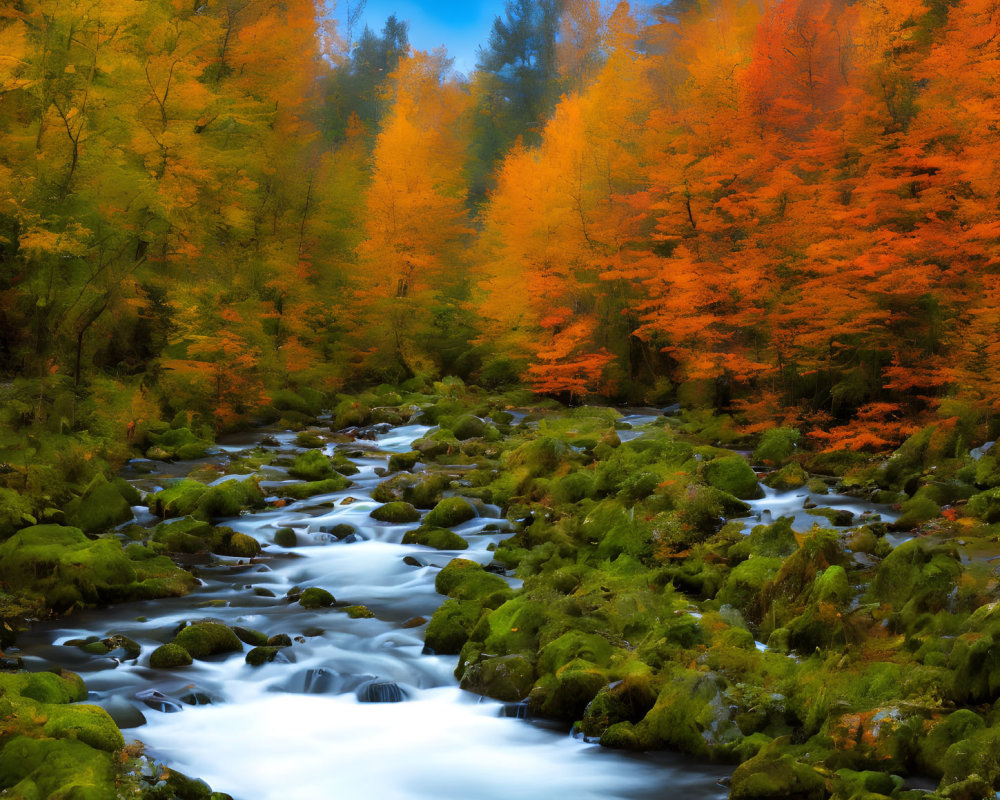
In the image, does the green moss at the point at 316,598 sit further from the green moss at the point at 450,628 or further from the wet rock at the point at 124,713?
the wet rock at the point at 124,713

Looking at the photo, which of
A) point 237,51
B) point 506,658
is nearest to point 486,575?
point 506,658

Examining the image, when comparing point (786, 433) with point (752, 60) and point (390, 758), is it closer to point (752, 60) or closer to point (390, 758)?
point (752, 60)

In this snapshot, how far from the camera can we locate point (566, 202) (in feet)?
75.3

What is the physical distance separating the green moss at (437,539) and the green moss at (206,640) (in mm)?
3887

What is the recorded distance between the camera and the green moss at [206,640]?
26.7 ft

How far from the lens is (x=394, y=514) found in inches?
511

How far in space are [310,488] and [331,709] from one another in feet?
23.3

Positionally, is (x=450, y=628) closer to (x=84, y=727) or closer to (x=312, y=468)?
(x=84, y=727)

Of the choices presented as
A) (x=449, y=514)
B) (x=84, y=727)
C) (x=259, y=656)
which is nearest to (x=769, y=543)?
(x=449, y=514)

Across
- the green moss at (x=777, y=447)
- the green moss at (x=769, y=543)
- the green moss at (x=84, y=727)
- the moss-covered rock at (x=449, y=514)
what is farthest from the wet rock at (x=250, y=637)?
the green moss at (x=777, y=447)

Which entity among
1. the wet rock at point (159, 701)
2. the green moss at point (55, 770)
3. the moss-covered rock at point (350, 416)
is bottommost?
the green moss at point (55, 770)

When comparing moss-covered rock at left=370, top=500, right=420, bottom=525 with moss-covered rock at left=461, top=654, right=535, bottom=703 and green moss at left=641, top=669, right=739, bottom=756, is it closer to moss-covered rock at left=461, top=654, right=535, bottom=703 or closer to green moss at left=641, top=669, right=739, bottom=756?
moss-covered rock at left=461, top=654, right=535, bottom=703

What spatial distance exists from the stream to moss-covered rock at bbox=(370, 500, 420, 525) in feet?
6.26

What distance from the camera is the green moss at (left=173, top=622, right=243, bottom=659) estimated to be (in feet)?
26.7
